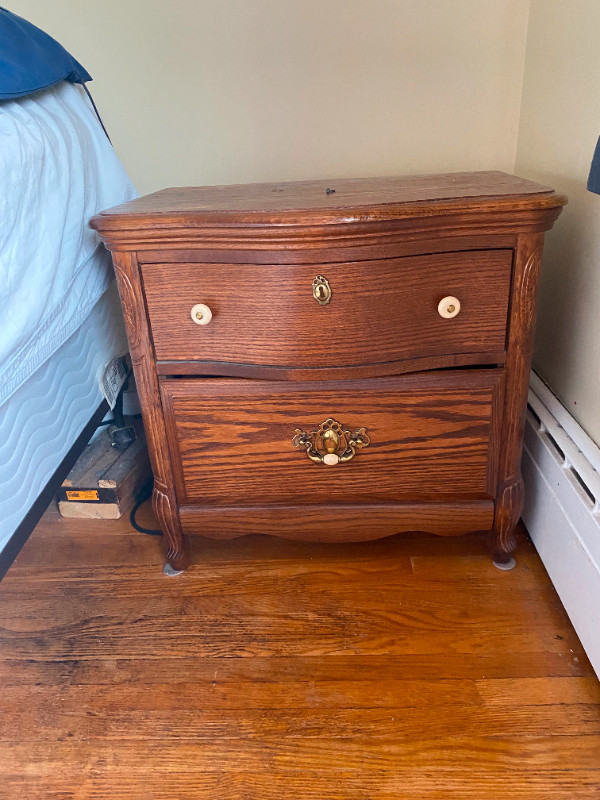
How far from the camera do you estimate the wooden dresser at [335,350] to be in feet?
2.57

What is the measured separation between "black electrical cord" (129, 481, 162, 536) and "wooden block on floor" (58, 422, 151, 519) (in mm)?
13

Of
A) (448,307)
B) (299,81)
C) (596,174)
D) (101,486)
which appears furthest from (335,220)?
(101,486)

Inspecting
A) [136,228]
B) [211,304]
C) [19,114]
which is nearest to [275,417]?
[211,304]

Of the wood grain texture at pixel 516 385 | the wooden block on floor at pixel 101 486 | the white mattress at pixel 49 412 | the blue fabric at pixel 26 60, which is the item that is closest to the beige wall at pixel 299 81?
the blue fabric at pixel 26 60

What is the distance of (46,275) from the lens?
768 mm

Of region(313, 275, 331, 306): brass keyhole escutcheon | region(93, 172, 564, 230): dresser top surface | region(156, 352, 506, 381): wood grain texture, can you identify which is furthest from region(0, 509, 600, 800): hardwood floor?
region(93, 172, 564, 230): dresser top surface

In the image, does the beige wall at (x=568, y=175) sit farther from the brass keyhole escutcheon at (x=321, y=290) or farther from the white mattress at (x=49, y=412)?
the white mattress at (x=49, y=412)

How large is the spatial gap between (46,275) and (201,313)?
0.21m

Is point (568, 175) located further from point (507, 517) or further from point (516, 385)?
point (507, 517)

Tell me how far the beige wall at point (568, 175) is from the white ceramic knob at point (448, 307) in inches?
9.3

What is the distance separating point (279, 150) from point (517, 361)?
0.73 m

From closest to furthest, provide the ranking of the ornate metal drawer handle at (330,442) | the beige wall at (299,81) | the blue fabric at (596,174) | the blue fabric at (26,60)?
the blue fabric at (596,174)
the blue fabric at (26,60)
the ornate metal drawer handle at (330,442)
the beige wall at (299,81)

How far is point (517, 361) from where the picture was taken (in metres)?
0.87

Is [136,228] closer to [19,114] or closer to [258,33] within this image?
[19,114]
